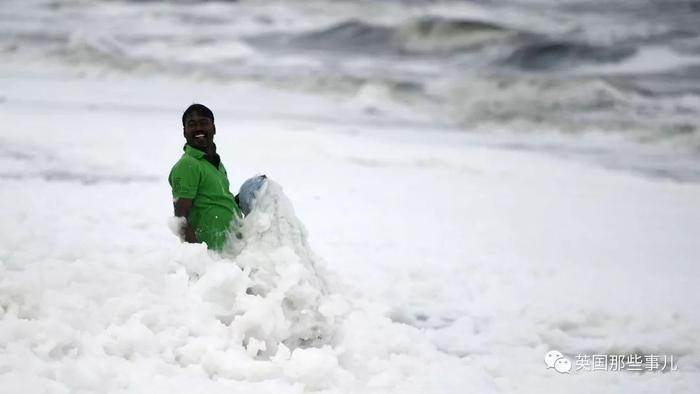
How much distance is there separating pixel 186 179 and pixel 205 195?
16 centimetres

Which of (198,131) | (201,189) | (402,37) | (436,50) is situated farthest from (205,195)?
(402,37)

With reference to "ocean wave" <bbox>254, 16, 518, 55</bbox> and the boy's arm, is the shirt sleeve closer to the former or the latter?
the boy's arm

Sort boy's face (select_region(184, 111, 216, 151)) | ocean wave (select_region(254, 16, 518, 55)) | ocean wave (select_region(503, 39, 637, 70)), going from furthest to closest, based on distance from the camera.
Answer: ocean wave (select_region(254, 16, 518, 55))
ocean wave (select_region(503, 39, 637, 70))
boy's face (select_region(184, 111, 216, 151))

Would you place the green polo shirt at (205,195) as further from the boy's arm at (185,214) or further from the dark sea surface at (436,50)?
the dark sea surface at (436,50)

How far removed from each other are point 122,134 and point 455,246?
6319mm

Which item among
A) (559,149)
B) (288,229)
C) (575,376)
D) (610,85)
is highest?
(610,85)

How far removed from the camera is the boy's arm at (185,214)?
411 cm

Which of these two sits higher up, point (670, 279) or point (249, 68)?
→ point (249, 68)

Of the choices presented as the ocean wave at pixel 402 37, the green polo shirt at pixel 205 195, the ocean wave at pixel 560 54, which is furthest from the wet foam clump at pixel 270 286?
the ocean wave at pixel 402 37

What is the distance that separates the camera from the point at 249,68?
23688 millimetres

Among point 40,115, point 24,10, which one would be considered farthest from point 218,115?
point 24,10

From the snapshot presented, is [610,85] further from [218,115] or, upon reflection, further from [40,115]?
[40,115]

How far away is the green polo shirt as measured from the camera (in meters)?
4.12

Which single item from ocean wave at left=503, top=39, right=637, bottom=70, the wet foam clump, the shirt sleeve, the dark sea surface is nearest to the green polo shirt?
the shirt sleeve
